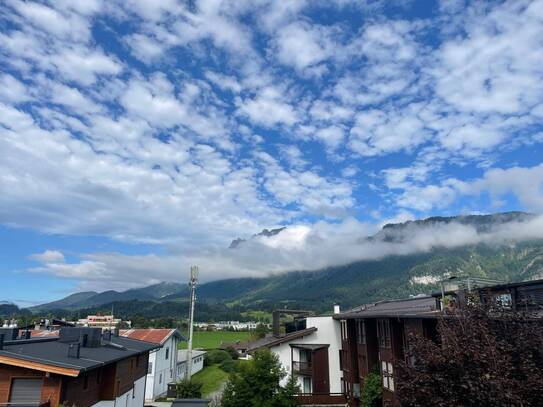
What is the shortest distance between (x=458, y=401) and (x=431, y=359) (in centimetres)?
118

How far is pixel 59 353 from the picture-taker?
21.2 metres

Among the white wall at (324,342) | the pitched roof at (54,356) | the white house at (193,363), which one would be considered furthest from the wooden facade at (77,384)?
the white house at (193,363)

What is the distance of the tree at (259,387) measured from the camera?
1214 inches

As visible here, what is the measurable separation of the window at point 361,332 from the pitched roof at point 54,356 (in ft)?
63.4

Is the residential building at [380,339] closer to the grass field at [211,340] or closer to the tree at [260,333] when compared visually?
the tree at [260,333]

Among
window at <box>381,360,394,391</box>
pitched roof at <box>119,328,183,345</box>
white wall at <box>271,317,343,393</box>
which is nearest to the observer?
window at <box>381,360,394,391</box>

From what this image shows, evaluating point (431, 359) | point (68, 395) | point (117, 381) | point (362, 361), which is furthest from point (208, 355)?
point (431, 359)

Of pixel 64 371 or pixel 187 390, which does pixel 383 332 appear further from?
pixel 64 371

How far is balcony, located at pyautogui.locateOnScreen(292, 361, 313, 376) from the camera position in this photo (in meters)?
43.1

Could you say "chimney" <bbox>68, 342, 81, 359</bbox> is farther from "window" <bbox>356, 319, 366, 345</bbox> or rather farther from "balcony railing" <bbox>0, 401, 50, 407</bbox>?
"window" <bbox>356, 319, 366, 345</bbox>

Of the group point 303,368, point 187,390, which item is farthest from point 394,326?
point 187,390

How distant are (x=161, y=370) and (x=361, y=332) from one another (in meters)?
25.8

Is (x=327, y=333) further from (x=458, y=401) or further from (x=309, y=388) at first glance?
(x=458, y=401)

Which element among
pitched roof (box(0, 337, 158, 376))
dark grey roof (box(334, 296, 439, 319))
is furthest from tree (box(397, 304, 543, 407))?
pitched roof (box(0, 337, 158, 376))
